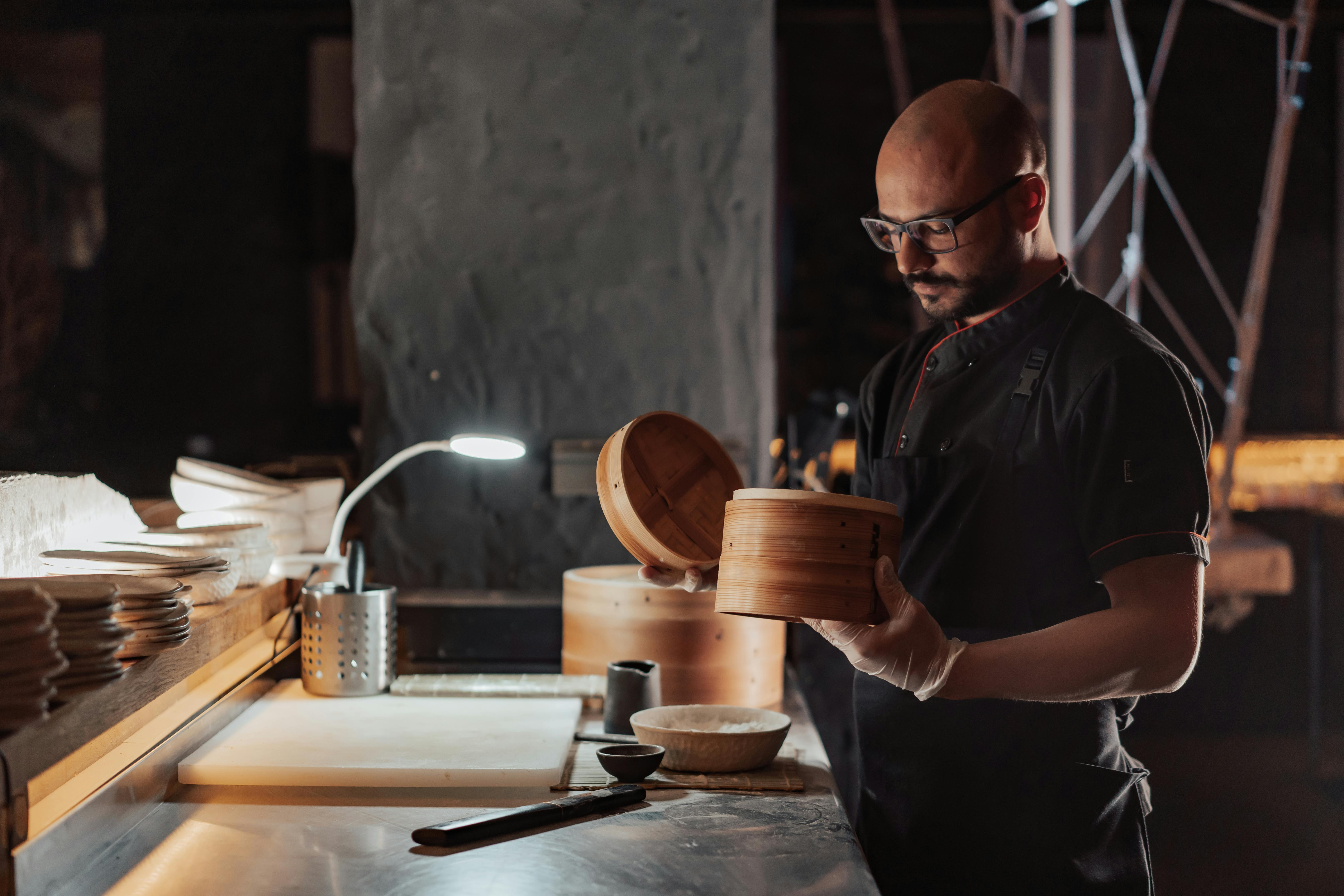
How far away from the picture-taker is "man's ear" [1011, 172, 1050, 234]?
5.14 ft

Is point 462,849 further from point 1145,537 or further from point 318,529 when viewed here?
point 318,529

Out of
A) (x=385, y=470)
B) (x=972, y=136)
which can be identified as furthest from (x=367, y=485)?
(x=972, y=136)

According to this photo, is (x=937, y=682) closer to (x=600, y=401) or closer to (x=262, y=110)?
(x=600, y=401)

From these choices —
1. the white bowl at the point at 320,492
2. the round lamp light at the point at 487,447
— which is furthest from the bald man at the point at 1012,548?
the white bowl at the point at 320,492

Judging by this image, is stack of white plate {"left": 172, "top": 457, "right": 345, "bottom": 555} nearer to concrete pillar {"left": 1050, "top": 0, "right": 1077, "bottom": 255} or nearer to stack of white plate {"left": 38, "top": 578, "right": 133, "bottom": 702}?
stack of white plate {"left": 38, "top": 578, "right": 133, "bottom": 702}

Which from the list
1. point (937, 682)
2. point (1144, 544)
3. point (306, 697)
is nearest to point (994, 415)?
point (1144, 544)

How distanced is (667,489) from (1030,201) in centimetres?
71

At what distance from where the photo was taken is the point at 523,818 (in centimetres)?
141

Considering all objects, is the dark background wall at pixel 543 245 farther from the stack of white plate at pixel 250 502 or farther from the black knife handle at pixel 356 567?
the black knife handle at pixel 356 567

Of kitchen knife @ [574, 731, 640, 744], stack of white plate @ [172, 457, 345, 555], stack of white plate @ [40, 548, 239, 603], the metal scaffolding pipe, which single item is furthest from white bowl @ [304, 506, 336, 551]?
the metal scaffolding pipe

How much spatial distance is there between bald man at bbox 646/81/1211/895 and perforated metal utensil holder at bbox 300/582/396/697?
2.48ft

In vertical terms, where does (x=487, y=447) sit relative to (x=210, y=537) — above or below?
above

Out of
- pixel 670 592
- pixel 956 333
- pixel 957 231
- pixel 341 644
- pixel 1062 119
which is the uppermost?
pixel 1062 119

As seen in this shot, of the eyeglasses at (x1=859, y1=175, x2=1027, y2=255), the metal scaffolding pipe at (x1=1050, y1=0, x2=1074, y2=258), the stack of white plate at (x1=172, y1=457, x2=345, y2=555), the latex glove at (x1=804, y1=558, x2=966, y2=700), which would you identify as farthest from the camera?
the metal scaffolding pipe at (x1=1050, y1=0, x2=1074, y2=258)
